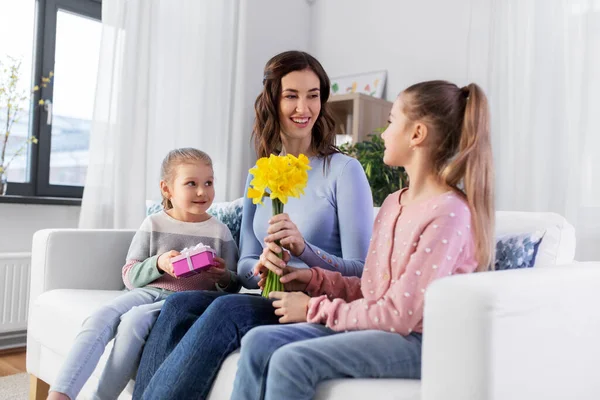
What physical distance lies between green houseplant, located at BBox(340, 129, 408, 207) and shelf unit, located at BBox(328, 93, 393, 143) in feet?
0.61

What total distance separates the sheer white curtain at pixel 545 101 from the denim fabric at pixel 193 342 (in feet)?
6.49

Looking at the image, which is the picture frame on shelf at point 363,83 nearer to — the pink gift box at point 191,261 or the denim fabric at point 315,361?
the pink gift box at point 191,261

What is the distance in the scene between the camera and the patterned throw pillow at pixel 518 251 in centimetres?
123

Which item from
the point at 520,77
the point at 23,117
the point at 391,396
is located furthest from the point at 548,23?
the point at 23,117

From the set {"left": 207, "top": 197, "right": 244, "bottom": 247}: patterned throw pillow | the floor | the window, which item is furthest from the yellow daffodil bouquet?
the window

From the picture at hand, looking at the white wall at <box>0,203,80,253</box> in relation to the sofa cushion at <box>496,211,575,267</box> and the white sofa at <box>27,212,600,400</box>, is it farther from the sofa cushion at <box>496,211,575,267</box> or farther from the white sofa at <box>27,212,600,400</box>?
the sofa cushion at <box>496,211,575,267</box>

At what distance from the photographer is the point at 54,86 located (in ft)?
10.3

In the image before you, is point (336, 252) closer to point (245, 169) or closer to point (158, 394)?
point (158, 394)

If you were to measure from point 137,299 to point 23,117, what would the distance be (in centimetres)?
186

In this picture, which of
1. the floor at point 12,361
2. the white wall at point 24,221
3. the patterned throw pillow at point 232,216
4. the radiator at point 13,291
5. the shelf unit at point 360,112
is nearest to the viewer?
the patterned throw pillow at point 232,216

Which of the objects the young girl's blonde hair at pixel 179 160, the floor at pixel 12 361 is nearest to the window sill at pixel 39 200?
the floor at pixel 12 361

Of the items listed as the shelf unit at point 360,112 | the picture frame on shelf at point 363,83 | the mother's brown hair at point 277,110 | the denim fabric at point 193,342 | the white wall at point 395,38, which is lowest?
the denim fabric at point 193,342

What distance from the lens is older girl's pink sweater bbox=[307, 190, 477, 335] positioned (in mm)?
1066

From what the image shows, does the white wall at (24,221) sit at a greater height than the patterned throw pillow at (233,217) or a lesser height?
lesser
